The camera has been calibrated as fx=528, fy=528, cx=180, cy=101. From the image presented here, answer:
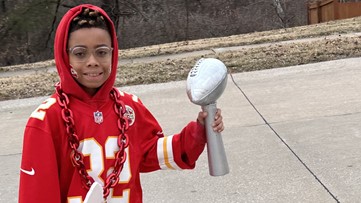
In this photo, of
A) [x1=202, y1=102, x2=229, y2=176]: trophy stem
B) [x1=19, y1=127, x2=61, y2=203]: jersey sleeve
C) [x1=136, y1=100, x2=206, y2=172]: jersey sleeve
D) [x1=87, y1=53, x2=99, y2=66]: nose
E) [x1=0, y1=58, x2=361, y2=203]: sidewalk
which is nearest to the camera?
[x1=19, y1=127, x2=61, y2=203]: jersey sleeve

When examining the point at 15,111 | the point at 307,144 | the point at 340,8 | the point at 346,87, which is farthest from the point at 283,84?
the point at 340,8

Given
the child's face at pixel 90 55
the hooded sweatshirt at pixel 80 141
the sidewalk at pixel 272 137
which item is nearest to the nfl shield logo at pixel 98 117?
the hooded sweatshirt at pixel 80 141

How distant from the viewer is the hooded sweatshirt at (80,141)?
1878 mm

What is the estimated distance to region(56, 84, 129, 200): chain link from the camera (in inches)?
76.3

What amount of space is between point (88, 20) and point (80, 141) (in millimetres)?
459

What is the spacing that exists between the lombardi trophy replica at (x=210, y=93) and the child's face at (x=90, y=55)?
0.35 meters

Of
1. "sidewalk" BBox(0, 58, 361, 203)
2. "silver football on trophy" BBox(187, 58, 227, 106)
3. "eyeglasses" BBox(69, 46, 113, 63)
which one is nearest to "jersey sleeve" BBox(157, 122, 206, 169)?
"silver football on trophy" BBox(187, 58, 227, 106)

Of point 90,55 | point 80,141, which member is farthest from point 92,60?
point 80,141

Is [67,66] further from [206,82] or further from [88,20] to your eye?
[206,82]

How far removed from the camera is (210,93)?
2.07 meters

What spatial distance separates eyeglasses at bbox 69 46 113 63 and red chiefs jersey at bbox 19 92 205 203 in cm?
16

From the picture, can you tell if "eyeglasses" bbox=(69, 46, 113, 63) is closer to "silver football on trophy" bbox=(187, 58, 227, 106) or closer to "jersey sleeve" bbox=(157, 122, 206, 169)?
"silver football on trophy" bbox=(187, 58, 227, 106)

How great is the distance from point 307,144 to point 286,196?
3.24 feet

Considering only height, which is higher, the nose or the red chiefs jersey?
the nose
